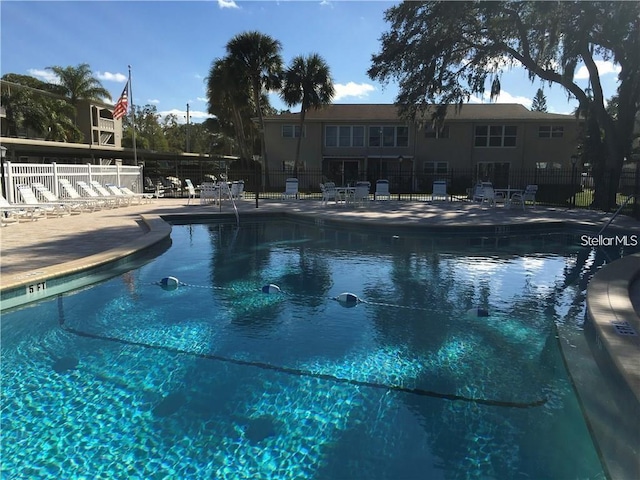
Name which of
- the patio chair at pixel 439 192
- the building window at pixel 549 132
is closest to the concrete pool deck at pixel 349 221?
the patio chair at pixel 439 192

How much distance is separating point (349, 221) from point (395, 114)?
18.5 m

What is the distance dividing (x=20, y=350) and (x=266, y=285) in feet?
10.5

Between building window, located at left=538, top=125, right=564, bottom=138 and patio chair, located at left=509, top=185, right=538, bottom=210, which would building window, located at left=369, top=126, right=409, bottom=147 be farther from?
patio chair, located at left=509, top=185, right=538, bottom=210

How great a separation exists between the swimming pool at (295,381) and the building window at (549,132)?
24.4m

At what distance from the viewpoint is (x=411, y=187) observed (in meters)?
28.4

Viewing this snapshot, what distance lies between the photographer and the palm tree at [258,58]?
89.8 ft

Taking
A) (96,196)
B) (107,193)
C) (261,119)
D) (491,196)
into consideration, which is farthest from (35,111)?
(491,196)

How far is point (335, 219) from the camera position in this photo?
43.7 feet

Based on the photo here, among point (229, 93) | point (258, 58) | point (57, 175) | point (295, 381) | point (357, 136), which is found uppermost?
point (258, 58)

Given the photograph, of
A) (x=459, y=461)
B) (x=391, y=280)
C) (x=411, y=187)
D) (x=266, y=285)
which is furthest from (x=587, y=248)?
(x=411, y=187)

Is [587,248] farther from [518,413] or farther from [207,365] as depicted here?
[207,365]

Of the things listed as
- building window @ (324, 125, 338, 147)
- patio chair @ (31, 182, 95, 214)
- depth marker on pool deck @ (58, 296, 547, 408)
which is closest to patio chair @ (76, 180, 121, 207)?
patio chair @ (31, 182, 95, 214)

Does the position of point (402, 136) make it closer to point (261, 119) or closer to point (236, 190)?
point (261, 119)

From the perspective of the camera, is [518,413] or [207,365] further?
[207,365]
